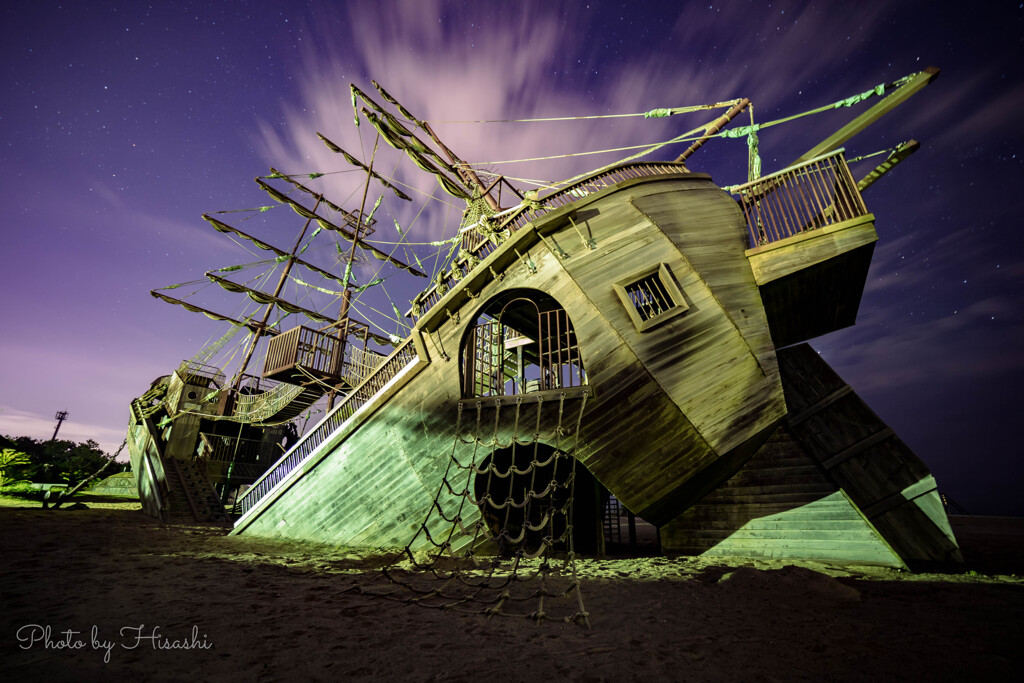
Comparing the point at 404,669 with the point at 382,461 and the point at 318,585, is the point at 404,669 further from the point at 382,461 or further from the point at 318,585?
the point at 382,461

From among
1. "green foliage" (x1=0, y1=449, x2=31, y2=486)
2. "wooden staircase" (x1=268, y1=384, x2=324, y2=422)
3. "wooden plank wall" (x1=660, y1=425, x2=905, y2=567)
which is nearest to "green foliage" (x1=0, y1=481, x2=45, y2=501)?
"green foliage" (x1=0, y1=449, x2=31, y2=486)

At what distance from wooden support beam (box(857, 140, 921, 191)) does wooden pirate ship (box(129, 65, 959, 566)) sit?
1.8 inches

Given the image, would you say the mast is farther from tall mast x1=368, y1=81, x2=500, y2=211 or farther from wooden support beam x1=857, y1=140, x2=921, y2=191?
wooden support beam x1=857, y1=140, x2=921, y2=191

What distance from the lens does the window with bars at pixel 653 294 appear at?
24.4ft

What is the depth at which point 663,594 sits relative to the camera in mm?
6102

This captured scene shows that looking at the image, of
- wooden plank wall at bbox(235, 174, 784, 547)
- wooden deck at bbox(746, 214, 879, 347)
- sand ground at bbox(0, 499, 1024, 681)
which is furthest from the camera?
wooden plank wall at bbox(235, 174, 784, 547)

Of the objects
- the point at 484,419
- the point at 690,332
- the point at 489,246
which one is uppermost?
the point at 489,246

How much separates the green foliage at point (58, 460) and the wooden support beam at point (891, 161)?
126ft

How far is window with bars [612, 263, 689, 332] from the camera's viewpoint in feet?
24.4

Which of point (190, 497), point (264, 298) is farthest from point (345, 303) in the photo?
point (190, 497)

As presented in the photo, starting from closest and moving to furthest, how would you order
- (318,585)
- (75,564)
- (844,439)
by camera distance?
(318,585) < (75,564) < (844,439)

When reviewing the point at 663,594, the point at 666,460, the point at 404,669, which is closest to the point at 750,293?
the point at 666,460

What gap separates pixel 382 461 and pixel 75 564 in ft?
18.4

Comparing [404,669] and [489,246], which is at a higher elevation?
[489,246]
